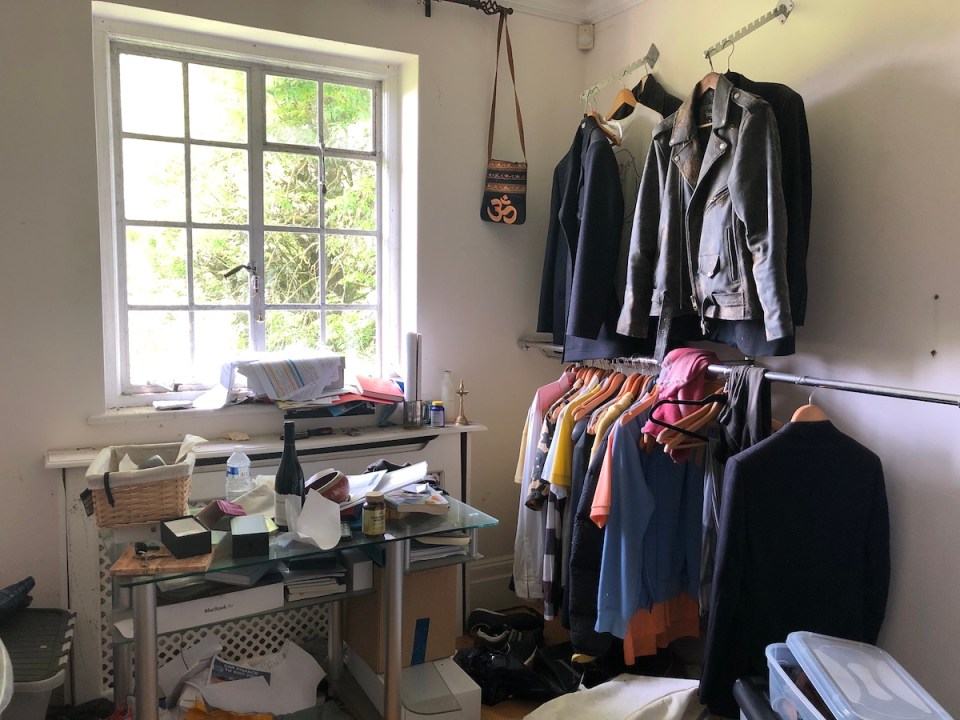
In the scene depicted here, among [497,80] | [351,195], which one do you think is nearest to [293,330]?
[351,195]

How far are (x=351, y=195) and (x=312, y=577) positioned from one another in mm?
1553

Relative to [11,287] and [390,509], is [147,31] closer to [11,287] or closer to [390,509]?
[11,287]

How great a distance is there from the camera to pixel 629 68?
2576mm

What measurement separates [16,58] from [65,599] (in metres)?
1.62

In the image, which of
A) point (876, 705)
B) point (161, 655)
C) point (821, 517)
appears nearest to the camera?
point (876, 705)

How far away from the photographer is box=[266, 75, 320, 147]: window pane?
2627 millimetres

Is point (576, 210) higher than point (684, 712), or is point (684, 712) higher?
point (576, 210)

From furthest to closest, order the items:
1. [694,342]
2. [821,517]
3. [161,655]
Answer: [694,342] → [161,655] → [821,517]

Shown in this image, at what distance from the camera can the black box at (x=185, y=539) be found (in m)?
1.56

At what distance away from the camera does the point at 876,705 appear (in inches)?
54.4

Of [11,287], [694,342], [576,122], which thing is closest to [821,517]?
[694,342]

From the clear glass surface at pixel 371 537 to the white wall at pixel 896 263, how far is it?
105 cm

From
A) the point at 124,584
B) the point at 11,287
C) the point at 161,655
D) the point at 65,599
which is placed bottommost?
the point at 161,655

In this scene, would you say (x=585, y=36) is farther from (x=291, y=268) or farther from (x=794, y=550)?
(x=794, y=550)
